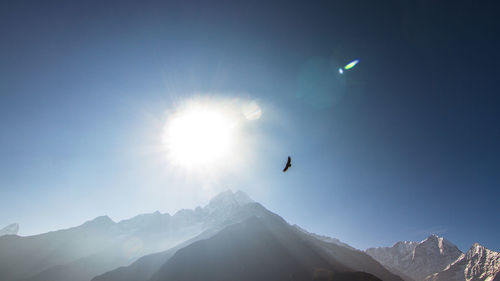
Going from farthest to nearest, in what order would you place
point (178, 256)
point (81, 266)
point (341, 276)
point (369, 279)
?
point (81, 266)
point (178, 256)
point (341, 276)
point (369, 279)

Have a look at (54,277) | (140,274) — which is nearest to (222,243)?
(140,274)

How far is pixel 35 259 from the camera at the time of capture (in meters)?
197

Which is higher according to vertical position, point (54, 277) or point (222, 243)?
point (222, 243)

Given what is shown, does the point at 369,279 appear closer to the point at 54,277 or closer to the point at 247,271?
the point at 247,271

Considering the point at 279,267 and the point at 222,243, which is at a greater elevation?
the point at 222,243

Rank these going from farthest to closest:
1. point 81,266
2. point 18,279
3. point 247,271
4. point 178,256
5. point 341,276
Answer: point 81,266 < point 18,279 < point 178,256 < point 247,271 < point 341,276

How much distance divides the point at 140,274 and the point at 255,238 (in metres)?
80.7

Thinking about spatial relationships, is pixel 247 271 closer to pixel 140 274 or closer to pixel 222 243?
pixel 222 243

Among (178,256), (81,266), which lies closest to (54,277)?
(81,266)

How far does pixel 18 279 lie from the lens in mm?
170000

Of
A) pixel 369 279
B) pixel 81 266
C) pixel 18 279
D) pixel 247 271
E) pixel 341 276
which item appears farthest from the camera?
pixel 81 266

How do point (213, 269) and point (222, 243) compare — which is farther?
point (222, 243)

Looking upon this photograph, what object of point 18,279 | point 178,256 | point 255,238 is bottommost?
point 18,279

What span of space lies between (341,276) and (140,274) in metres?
128
